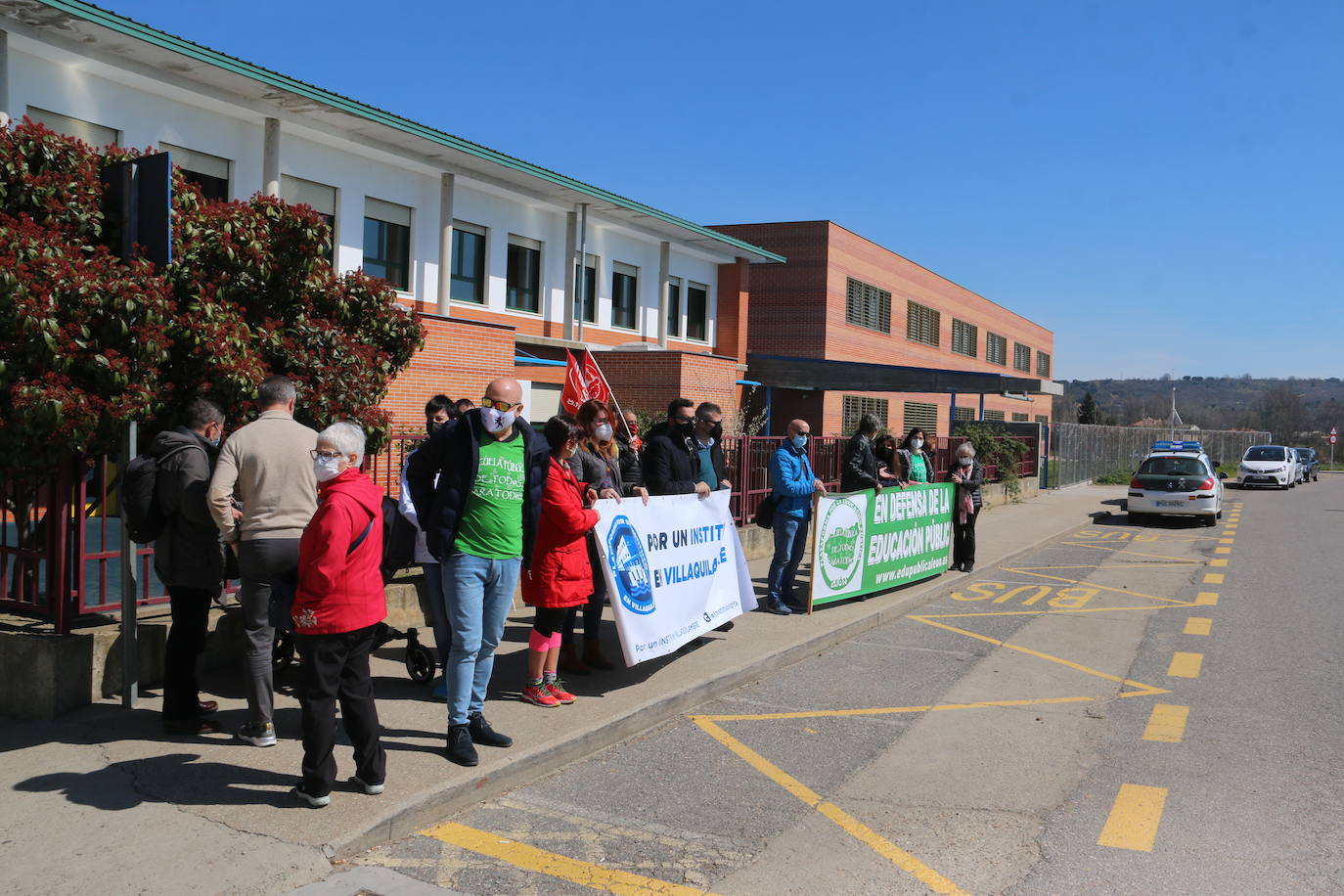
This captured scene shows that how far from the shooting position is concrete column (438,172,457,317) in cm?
2152

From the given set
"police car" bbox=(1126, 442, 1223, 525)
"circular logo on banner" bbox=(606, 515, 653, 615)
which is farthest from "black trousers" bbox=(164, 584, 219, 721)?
"police car" bbox=(1126, 442, 1223, 525)

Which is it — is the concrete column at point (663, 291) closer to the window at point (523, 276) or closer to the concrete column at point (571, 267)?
the concrete column at point (571, 267)

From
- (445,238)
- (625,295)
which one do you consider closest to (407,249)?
(445,238)

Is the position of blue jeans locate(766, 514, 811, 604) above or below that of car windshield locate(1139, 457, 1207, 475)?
below

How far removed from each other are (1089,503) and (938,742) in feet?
77.1

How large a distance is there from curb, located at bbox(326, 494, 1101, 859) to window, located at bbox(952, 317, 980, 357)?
43.1 metres

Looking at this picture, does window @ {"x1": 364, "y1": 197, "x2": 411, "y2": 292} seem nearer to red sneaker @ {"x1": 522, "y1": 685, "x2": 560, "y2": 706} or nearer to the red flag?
the red flag

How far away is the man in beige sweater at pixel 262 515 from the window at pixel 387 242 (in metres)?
15.6

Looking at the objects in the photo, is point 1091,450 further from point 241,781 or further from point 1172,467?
point 241,781

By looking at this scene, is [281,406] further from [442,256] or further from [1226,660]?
[442,256]

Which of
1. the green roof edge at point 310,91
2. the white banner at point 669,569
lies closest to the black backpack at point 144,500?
the white banner at point 669,569

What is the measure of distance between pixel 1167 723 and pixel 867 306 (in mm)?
33378

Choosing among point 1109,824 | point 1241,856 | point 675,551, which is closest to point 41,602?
point 675,551

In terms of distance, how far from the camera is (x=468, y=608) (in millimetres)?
5215
